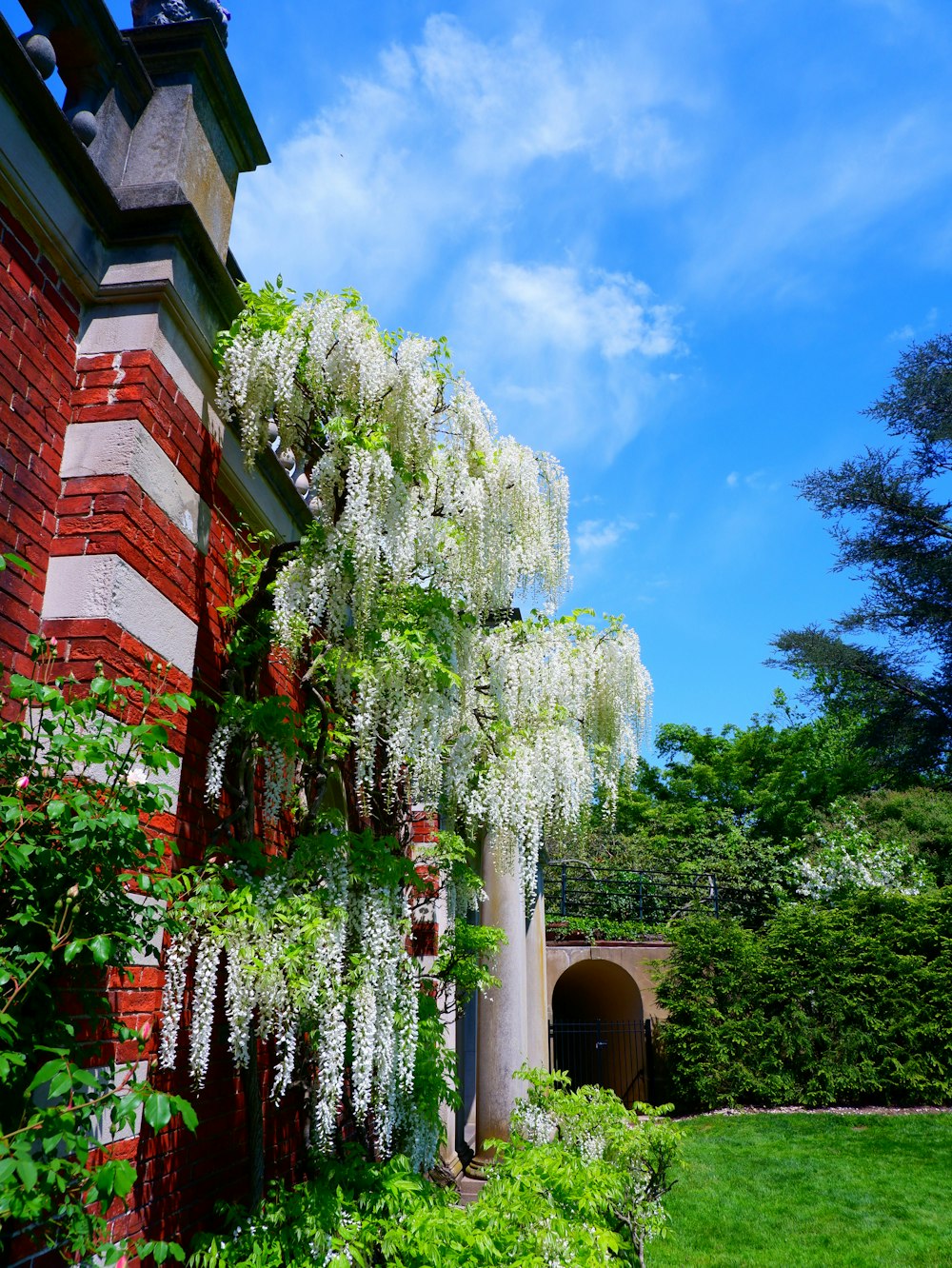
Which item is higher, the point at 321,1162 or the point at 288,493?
the point at 288,493

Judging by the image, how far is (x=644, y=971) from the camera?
50.6 feet

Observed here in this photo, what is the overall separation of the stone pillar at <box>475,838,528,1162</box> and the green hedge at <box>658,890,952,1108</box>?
6.85m

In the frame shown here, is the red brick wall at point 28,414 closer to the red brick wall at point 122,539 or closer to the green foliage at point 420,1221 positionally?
the red brick wall at point 122,539

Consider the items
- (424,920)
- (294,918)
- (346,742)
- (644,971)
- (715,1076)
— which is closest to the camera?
(294,918)

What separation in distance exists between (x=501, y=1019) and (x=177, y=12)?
7614 millimetres

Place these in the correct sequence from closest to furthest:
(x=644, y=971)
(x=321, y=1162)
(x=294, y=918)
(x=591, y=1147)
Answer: (x=294, y=918) → (x=321, y=1162) → (x=591, y=1147) → (x=644, y=971)

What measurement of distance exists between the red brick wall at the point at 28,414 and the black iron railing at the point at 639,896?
1651 centimetres

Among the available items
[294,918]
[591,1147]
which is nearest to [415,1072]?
[294,918]

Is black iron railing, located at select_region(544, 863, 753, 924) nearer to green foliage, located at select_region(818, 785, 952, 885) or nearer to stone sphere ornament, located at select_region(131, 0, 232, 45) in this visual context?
green foliage, located at select_region(818, 785, 952, 885)

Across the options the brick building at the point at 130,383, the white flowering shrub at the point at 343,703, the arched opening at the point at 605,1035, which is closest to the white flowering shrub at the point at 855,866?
the arched opening at the point at 605,1035

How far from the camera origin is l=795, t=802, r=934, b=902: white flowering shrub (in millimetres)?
17500

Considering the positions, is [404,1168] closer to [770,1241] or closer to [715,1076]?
[770,1241]

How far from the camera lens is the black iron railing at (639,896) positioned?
18797 mm

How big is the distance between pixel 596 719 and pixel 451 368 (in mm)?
4187
